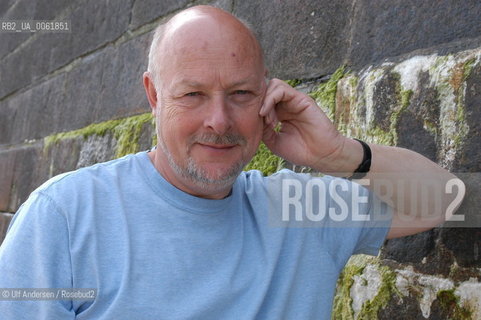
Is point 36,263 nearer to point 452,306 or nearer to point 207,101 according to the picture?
point 207,101

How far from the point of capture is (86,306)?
1.33 metres

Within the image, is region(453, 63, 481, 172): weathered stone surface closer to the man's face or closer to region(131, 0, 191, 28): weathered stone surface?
the man's face

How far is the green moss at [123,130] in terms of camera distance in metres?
2.85

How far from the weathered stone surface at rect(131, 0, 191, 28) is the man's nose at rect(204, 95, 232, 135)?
4.20 ft

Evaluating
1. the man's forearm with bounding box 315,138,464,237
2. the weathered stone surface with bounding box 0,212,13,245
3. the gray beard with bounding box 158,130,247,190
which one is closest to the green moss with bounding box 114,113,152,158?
the gray beard with bounding box 158,130,247,190

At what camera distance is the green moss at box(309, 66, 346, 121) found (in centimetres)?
186

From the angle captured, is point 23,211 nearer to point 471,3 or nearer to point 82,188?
point 82,188

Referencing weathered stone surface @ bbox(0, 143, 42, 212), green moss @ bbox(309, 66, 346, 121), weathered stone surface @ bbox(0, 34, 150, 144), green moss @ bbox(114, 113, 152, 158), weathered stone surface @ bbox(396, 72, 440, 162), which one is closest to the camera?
weathered stone surface @ bbox(396, 72, 440, 162)

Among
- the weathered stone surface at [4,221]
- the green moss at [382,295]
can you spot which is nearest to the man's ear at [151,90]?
the green moss at [382,295]

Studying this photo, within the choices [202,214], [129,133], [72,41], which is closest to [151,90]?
[202,214]

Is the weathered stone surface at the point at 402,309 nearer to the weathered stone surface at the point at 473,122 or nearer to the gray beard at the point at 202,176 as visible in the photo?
the weathered stone surface at the point at 473,122

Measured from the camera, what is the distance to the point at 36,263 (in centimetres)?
128

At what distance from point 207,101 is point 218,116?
0.19 feet

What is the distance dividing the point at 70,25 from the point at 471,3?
114 inches
